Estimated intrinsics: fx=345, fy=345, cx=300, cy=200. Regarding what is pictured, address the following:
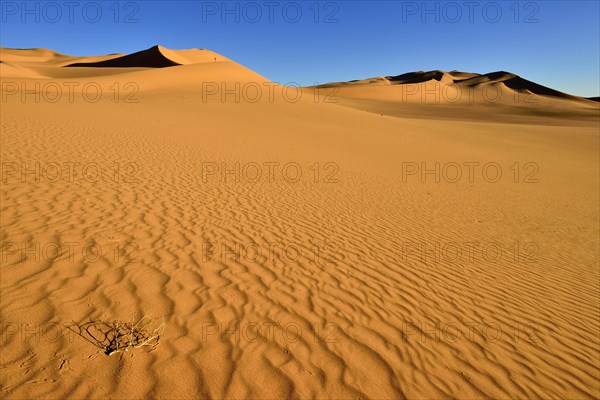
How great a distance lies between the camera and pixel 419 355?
3.77m

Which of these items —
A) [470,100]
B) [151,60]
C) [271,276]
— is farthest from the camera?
[470,100]

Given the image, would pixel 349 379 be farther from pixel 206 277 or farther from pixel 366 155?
pixel 366 155

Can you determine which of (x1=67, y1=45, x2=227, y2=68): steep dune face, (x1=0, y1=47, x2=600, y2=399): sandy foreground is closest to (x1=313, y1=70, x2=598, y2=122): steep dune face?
(x1=67, y1=45, x2=227, y2=68): steep dune face

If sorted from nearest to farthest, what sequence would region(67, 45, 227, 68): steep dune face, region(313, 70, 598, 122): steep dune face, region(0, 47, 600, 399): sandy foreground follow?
region(0, 47, 600, 399): sandy foreground
region(67, 45, 227, 68): steep dune face
region(313, 70, 598, 122): steep dune face

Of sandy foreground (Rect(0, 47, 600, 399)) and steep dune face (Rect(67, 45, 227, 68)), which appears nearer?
sandy foreground (Rect(0, 47, 600, 399))

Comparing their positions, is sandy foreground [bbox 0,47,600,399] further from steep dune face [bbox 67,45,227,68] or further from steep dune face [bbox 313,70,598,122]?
steep dune face [bbox 313,70,598,122]

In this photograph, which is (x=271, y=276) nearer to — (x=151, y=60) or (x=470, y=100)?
(x=151, y=60)

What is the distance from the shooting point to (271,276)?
5.01m

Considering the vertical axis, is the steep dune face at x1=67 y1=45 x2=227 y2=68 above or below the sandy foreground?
above

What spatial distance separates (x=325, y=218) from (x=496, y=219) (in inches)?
221

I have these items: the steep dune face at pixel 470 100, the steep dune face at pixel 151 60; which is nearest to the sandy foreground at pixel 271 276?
the steep dune face at pixel 151 60

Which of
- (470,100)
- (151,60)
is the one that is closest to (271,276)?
(151,60)

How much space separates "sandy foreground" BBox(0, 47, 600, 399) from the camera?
10.6 ft

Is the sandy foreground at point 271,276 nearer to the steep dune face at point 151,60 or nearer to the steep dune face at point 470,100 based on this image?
the steep dune face at point 151,60
